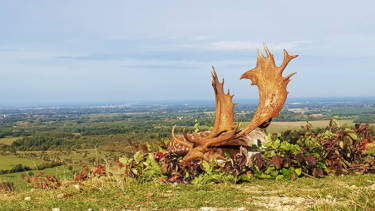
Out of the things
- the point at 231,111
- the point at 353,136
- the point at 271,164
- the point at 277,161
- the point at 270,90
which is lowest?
the point at 271,164

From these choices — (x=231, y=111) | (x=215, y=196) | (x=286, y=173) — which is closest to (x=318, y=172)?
(x=286, y=173)

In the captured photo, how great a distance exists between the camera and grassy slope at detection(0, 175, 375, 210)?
16.8 feet

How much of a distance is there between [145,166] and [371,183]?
4.71 metres

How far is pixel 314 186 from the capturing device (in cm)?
651

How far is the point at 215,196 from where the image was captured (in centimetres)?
581

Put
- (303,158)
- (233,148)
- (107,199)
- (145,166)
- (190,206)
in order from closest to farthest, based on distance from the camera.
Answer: (190,206), (107,199), (303,158), (145,166), (233,148)

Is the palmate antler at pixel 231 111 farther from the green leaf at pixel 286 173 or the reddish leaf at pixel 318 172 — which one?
the reddish leaf at pixel 318 172

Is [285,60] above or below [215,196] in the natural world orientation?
above

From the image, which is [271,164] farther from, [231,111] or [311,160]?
[231,111]

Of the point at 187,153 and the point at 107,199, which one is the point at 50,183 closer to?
the point at 107,199

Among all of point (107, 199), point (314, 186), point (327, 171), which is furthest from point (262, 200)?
point (327, 171)

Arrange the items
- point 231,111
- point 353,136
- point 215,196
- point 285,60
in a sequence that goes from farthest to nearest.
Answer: point 353,136 → point 285,60 → point 231,111 → point 215,196

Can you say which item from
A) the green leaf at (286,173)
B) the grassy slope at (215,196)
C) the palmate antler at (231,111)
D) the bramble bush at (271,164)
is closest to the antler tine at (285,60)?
the palmate antler at (231,111)

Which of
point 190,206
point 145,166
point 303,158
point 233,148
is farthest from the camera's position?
point 233,148
